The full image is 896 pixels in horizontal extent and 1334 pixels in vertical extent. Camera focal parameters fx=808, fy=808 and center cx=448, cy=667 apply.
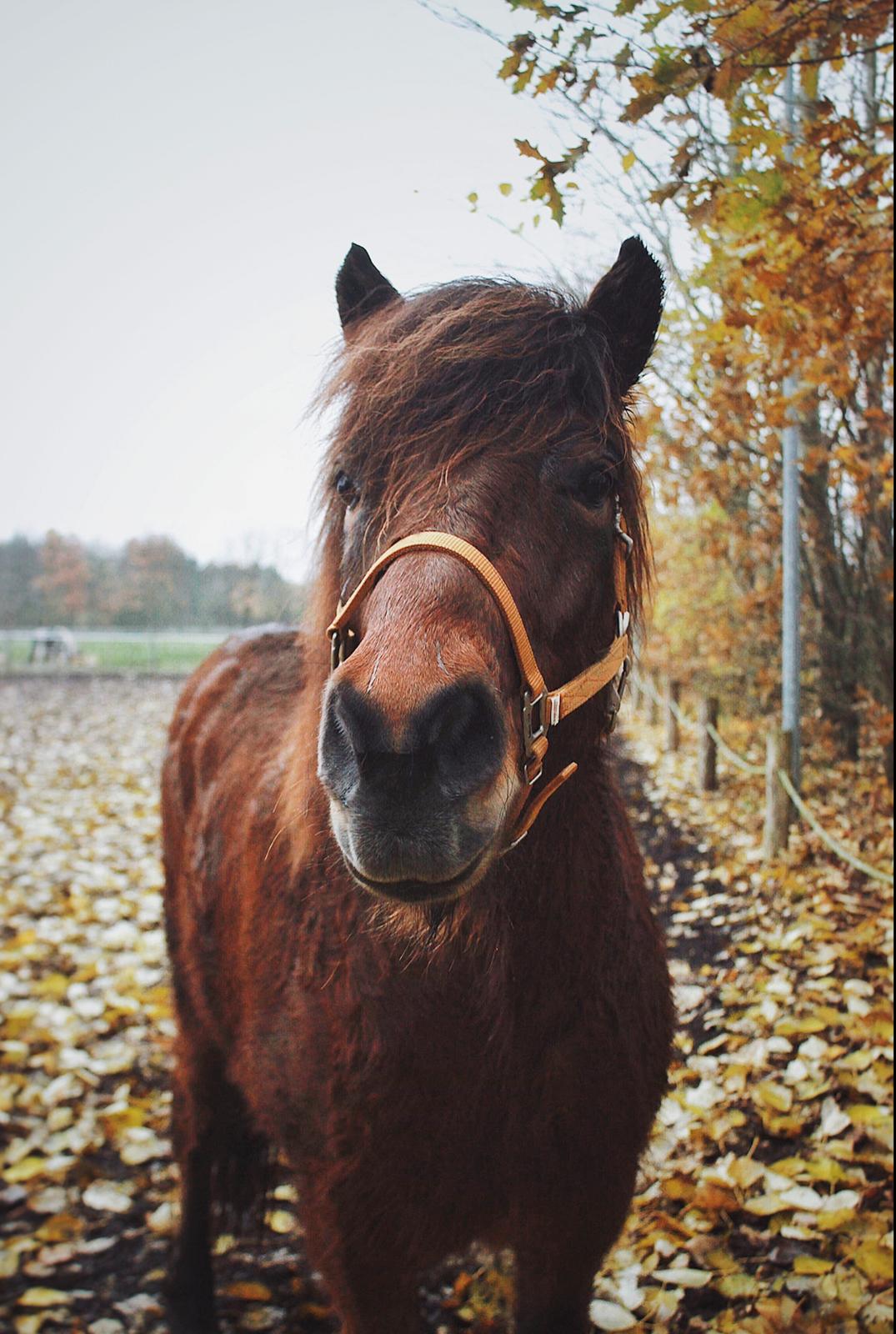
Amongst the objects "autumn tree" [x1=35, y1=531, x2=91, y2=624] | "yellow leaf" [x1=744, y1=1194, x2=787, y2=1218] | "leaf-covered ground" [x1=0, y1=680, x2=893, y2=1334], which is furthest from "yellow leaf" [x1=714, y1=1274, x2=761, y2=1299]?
"autumn tree" [x1=35, y1=531, x2=91, y2=624]

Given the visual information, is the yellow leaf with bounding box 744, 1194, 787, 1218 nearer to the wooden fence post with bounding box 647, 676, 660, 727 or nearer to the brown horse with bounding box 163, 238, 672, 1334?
the brown horse with bounding box 163, 238, 672, 1334

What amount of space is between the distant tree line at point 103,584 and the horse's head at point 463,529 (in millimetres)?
15812

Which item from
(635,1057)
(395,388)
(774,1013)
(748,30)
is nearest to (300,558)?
(395,388)

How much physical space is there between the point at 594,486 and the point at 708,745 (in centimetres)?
694

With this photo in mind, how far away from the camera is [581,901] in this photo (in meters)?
1.90

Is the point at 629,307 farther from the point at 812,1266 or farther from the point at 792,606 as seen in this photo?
the point at 792,606

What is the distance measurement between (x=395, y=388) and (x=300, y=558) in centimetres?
74

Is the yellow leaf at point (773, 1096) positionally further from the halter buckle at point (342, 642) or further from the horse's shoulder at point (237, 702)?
the halter buckle at point (342, 642)

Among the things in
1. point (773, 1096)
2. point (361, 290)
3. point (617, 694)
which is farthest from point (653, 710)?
point (361, 290)

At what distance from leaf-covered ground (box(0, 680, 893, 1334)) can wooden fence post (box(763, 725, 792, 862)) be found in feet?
0.63

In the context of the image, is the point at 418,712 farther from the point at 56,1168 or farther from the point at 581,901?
the point at 56,1168

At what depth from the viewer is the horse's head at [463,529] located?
1249 mm

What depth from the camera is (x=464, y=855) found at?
128 cm

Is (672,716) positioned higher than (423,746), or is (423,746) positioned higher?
(423,746)
